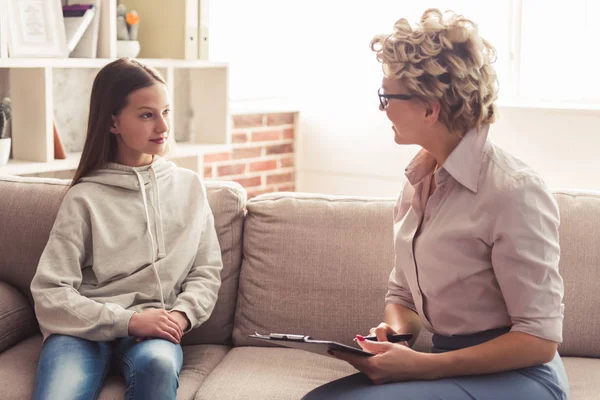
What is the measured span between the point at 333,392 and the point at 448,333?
276 millimetres

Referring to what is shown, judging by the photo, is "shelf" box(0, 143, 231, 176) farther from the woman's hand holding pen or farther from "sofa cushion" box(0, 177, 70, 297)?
the woman's hand holding pen

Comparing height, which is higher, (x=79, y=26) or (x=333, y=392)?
(x=79, y=26)

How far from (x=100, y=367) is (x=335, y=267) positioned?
702 mm

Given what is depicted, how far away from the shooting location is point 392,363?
5.66ft

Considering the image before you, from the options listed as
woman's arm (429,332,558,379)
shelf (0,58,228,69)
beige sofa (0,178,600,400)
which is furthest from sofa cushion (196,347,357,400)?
shelf (0,58,228,69)

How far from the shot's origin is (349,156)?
4781 mm

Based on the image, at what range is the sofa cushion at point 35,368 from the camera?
81.2 inches

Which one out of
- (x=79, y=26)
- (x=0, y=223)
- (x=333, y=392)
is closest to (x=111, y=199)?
(x=0, y=223)

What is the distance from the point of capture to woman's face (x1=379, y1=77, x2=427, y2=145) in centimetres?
178

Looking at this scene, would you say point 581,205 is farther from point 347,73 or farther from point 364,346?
point 347,73

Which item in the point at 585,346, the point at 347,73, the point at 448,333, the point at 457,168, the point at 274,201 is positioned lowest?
the point at 585,346

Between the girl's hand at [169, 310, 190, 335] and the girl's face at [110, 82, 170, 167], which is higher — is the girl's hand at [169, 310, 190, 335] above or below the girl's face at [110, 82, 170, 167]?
below

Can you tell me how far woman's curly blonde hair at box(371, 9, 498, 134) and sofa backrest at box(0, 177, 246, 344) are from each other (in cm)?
90

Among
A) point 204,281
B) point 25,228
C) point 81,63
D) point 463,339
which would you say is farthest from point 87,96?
point 463,339
